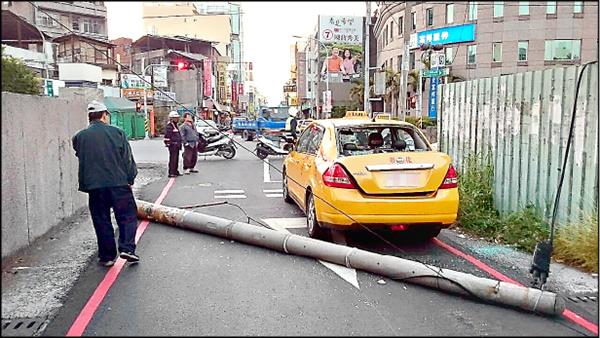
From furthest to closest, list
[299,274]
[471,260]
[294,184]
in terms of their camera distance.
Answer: [294,184] < [471,260] < [299,274]

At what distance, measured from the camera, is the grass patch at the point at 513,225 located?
18.2 feet

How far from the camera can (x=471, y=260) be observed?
5.96 meters

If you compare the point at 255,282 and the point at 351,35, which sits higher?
the point at 351,35

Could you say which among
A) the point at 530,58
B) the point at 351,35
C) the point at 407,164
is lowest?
the point at 407,164

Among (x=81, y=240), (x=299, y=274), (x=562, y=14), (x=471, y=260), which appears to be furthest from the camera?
(x=81, y=240)

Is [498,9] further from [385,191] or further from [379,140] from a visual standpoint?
[379,140]

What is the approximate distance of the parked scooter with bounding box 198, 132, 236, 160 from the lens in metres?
18.2

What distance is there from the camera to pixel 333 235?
22.8ft

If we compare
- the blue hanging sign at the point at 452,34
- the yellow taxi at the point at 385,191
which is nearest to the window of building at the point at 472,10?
the blue hanging sign at the point at 452,34

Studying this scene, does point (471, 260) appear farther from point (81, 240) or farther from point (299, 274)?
point (81, 240)

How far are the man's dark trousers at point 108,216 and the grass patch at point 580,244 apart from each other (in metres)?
4.56

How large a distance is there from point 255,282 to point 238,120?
31.3 meters

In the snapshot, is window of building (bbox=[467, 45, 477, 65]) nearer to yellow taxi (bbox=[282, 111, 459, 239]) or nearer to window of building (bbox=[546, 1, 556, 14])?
yellow taxi (bbox=[282, 111, 459, 239])

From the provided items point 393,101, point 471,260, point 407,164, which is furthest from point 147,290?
point 393,101
